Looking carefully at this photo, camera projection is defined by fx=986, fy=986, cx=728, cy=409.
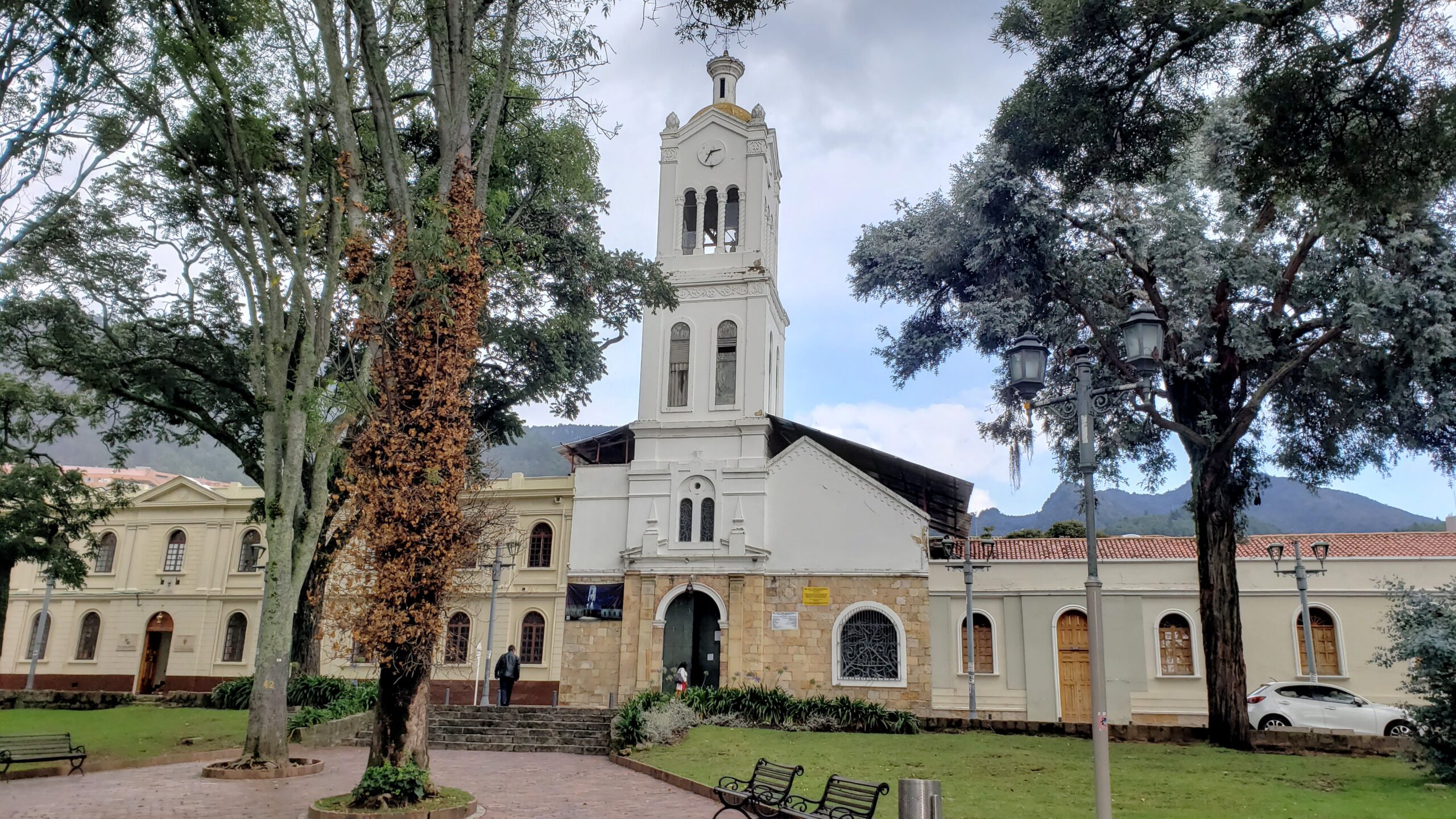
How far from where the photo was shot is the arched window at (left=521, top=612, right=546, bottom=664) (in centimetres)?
2891

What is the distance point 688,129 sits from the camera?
95.6 ft

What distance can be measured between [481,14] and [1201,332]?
13394 millimetres

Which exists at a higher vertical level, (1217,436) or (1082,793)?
(1217,436)

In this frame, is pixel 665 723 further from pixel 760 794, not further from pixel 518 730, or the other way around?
pixel 760 794

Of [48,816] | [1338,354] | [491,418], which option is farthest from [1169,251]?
[48,816]

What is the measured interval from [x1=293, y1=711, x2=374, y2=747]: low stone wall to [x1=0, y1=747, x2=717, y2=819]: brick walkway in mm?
2105

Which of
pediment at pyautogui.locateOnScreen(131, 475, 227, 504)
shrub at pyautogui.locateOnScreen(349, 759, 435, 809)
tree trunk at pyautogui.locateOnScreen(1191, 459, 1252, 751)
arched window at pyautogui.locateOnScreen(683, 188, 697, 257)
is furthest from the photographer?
pediment at pyautogui.locateOnScreen(131, 475, 227, 504)

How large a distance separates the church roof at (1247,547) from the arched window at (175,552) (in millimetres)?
25328

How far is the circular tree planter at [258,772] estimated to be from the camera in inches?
541

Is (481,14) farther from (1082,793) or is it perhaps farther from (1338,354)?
(1338,354)

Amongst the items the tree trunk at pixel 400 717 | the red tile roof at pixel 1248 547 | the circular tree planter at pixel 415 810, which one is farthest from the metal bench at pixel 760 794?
the red tile roof at pixel 1248 547

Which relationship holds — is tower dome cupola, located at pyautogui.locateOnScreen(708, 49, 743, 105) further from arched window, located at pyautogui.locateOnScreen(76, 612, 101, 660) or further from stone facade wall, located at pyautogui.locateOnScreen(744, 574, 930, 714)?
arched window, located at pyautogui.locateOnScreen(76, 612, 101, 660)

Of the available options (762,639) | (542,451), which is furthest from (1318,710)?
(542,451)

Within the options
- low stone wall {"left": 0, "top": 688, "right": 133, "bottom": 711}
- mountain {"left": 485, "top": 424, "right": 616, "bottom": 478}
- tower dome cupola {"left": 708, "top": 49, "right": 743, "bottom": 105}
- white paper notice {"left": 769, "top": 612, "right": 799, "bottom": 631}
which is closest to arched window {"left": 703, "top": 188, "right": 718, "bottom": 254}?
tower dome cupola {"left": 708, "top": 49, "right": 743, "bottom": 105}
